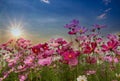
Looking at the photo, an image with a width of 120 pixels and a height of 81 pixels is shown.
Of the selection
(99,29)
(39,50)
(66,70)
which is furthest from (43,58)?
(99,29)

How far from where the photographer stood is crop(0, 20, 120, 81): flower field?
3.16 meters

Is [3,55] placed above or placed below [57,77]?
above

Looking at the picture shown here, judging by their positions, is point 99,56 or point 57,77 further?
point 99,56

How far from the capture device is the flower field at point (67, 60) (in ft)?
10.4

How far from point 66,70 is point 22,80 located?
65cm

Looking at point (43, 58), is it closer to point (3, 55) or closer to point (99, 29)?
point (99, 29)

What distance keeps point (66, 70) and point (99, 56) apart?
66 cm

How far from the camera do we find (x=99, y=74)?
404cm

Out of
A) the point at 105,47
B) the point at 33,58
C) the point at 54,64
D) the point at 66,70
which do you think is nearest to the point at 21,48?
the point at 54,64

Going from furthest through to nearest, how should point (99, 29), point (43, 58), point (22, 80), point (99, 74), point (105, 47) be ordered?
point (99, 29) < point (99, 74) < point (22, 80) < point (43, 58) < point (105, 47)

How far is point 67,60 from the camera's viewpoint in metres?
2.92

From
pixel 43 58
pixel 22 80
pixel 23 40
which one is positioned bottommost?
pixel 22 80

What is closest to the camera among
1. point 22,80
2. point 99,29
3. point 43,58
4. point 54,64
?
point 43,58

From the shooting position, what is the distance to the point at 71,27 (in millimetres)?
4250
